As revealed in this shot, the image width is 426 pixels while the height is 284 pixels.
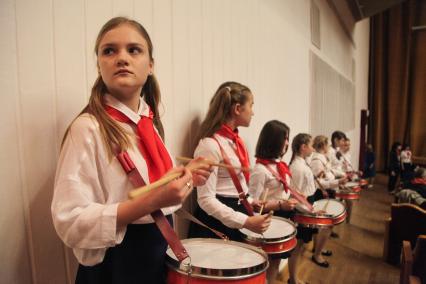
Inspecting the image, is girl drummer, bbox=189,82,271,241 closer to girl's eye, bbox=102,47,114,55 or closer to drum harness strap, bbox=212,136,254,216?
drum harness strap, bbox=212,136,254,216

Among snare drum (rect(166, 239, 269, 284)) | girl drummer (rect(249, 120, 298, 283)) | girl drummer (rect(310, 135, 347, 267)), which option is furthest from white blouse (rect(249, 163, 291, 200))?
girl drummer (rect(310, 135, 347, 267))

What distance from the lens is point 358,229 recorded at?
5168 mm

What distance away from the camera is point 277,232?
201 centimetres

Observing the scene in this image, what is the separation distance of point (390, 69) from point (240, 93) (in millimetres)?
11292

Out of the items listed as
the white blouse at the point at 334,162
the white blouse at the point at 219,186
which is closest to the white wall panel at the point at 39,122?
the white blouse at the point at 219,186

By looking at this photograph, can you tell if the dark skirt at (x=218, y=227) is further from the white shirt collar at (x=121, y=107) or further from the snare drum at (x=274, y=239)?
the white shirt collar at (x=121, y=107)

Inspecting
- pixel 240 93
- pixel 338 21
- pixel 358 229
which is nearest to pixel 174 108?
pixel 240 93

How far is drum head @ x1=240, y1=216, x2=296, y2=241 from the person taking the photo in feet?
6.18

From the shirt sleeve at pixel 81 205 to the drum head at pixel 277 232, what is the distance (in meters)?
1.09

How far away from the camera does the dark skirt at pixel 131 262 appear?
1081mm

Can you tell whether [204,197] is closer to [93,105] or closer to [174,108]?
[174,108]

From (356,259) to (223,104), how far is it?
3054 millimetres

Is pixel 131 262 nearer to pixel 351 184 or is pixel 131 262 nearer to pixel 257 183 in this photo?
pixel 257 183

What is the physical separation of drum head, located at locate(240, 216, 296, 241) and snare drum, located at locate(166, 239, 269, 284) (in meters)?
0.50
